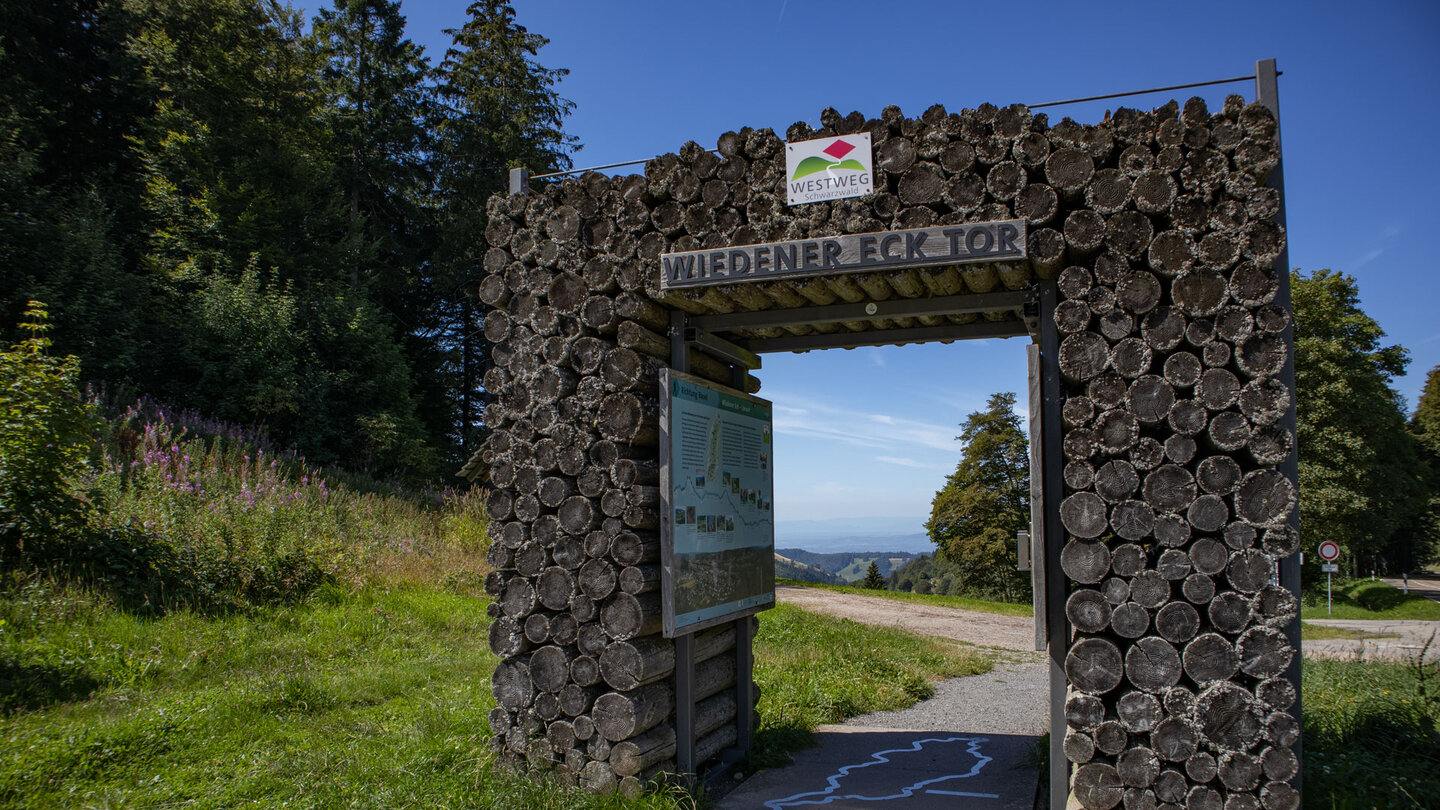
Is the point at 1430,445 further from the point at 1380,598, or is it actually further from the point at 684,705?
the point at 684,705

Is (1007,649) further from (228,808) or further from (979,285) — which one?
(228,808)

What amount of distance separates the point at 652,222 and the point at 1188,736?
418 cm

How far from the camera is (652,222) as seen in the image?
5633mm

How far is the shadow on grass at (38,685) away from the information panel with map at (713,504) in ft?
14.0

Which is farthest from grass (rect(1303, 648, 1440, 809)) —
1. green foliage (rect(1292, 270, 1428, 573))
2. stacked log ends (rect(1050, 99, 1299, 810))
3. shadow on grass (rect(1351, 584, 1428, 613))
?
shadow on grass (rect(1351, 584, 1428, 613))

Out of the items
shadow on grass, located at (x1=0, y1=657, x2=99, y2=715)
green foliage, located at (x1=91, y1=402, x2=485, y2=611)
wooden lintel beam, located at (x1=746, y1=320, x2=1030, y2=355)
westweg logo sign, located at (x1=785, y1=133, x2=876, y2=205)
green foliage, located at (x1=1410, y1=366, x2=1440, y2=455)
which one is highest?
green foliage, located at (x1=1410, y1=366, x2=1440, y2=455)

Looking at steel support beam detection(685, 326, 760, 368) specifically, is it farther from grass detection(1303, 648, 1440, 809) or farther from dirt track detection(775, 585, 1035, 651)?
dirt track detection(775, 585, 1035, 651)

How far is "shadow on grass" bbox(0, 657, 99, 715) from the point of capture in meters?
5.70

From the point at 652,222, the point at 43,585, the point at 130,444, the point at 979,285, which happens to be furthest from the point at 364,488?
the point at 979,285

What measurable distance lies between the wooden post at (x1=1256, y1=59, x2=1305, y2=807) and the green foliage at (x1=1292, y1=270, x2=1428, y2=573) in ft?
104

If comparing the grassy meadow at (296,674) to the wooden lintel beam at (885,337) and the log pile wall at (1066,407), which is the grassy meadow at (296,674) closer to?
the log pile wall at (1066,407)

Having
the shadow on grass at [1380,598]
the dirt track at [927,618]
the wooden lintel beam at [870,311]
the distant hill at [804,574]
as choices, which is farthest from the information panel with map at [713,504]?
the shadow on grass at [1380,598]

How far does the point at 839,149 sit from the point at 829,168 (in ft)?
0.40

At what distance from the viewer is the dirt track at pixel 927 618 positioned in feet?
48.5
